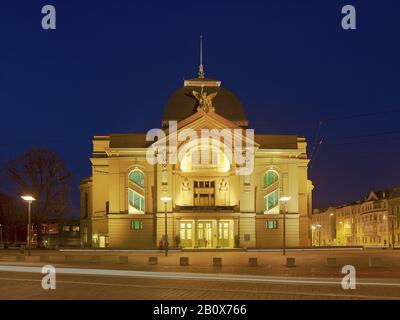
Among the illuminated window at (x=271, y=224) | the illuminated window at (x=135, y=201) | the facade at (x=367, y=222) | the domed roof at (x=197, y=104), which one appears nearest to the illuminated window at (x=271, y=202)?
the illuminated window at (x=271, y=224)

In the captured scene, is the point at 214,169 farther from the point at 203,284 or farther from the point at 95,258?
the point at 203,284

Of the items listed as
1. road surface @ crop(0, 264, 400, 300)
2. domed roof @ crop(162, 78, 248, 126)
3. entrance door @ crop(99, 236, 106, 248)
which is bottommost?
road surface @ crop(0, 264, 400, 300)

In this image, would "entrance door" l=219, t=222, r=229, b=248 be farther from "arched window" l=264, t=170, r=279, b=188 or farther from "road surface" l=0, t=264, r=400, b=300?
"road surface" l=0, t=264, r=400, b=300

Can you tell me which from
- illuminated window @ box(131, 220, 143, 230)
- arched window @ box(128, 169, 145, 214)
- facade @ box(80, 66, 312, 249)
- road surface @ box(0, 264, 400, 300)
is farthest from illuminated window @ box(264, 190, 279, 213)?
road surface @ box(0, 264, 400, 300)

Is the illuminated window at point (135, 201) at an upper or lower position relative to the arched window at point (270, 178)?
lower

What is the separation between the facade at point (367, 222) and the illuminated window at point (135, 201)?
161 feet

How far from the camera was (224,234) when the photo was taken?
78.9 m

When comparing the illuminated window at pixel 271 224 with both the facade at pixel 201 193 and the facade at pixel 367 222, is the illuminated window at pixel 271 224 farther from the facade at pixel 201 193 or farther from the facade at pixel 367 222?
the facade at pixel 367 222

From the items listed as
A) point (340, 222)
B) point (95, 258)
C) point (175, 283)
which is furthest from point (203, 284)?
point (340, 222)

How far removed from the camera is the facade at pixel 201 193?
7875 cm

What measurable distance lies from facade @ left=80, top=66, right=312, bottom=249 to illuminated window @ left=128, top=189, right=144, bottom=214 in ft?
0.41

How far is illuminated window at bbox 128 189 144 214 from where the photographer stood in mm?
81625
